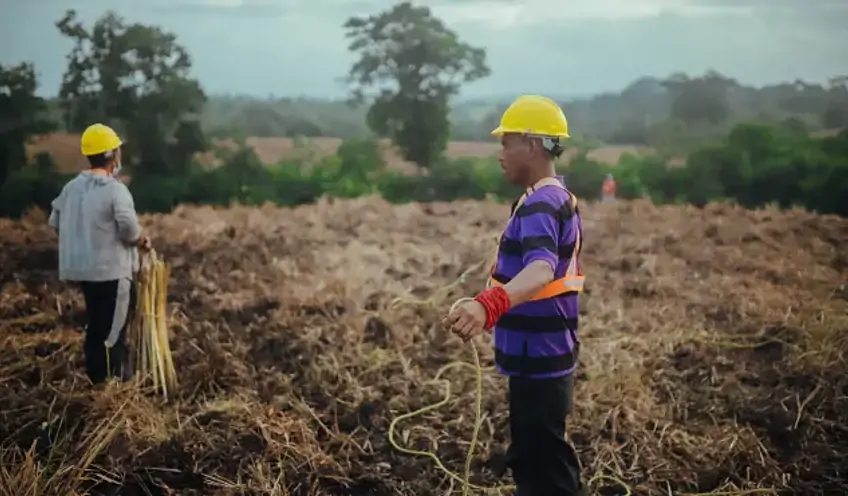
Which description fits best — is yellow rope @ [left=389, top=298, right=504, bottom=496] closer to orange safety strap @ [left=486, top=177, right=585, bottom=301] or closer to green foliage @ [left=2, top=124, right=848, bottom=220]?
orange safety strap @ [left=486, top=177, right=585, bottom=301]

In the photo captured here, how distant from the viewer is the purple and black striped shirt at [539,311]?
214 centimetres

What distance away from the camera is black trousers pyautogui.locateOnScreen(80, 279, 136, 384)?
11.4 ft

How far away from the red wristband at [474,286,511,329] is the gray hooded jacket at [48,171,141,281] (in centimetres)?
195

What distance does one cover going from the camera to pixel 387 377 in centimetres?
391

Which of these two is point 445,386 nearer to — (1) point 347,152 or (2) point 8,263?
(2) point 8,263

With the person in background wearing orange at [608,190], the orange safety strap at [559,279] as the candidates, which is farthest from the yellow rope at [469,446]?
the person in background wearing orange at [608,190]

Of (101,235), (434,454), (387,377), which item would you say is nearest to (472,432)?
(434,454)

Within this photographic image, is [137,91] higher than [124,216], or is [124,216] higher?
[137,91]

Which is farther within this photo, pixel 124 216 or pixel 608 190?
pixel 608 190

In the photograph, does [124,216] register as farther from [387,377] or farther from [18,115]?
[18,115]

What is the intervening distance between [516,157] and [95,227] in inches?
77.1

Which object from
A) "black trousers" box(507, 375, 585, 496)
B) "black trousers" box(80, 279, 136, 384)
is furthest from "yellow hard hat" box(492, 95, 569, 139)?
"black trousers" box(80, 279, 136, 384)

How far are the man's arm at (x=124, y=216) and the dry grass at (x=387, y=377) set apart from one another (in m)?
0.68

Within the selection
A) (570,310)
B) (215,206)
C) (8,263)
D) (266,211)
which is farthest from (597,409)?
(215,206)
